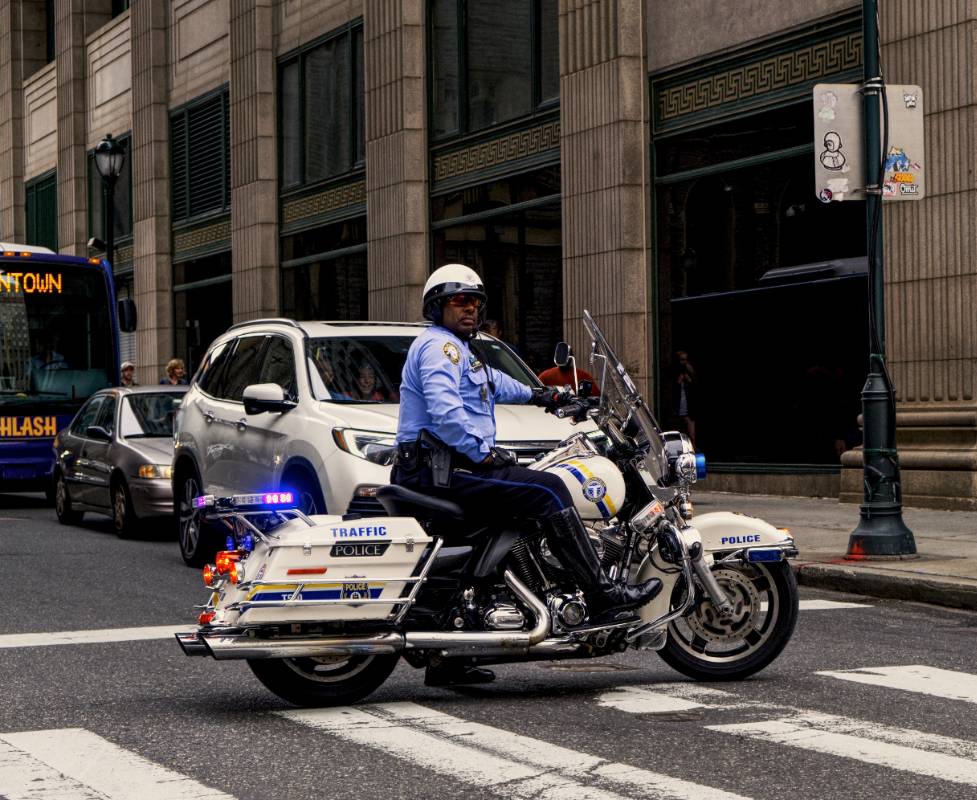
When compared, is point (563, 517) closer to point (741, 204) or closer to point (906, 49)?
point (906, 49)

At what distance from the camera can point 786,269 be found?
18.3 meters

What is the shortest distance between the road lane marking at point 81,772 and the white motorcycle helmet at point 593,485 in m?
2.21

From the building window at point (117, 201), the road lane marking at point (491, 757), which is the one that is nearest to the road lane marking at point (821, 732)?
the road lane marking at point (491, 757)

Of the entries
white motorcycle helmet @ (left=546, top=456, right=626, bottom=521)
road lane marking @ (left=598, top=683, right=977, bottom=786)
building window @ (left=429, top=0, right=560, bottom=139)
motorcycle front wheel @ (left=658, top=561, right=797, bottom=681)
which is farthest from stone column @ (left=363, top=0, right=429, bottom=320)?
road lane marking @ (left=598, top=683, right=977, bottom=786)

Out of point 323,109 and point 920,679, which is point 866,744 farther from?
point 323,109

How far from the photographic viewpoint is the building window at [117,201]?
37625mm

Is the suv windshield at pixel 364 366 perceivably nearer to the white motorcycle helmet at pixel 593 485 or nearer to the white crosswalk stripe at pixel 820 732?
the white motorcycle helmet at pixel 593 485

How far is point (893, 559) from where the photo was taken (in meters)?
Result: 12.2

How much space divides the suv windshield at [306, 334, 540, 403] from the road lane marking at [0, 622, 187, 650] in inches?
114

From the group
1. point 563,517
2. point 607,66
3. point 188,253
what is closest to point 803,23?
point 607,66

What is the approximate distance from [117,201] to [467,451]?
1281 inches

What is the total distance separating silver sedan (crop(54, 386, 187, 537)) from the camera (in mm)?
15727

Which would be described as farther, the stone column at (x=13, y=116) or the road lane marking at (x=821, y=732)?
the stone column at (x=13, y=116)

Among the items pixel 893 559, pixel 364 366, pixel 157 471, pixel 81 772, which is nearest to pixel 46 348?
pixel 157 471
